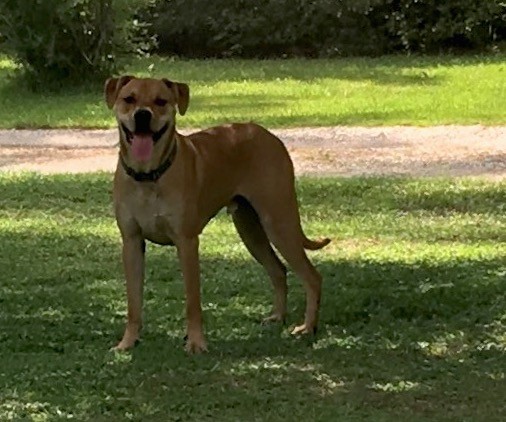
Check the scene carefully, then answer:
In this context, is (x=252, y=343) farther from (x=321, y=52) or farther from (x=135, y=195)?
(x=321, y=52)

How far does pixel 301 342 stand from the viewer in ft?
21.8

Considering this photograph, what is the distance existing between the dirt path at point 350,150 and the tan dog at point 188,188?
610cm

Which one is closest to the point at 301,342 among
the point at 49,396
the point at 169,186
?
the point at 169,186

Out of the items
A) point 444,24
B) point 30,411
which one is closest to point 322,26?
point 444,24

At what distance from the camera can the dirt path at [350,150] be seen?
13289 millimetres

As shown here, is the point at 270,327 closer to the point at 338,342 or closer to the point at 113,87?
the point at 338,342

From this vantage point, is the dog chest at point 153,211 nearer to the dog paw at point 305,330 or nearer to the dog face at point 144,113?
the dog face at point 144,113

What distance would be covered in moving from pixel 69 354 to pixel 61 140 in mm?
9513

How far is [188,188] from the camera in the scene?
252 inches

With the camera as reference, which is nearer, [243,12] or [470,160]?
[470,160]

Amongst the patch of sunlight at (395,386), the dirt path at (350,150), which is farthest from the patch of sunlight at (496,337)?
the dirt path at (350,150)

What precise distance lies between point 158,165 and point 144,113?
0.95 feet

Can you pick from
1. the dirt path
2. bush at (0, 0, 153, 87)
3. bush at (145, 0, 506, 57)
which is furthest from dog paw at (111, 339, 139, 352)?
bush at (145, 0, 506, 57)

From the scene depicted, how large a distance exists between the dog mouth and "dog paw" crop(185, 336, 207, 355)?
0.92 m
